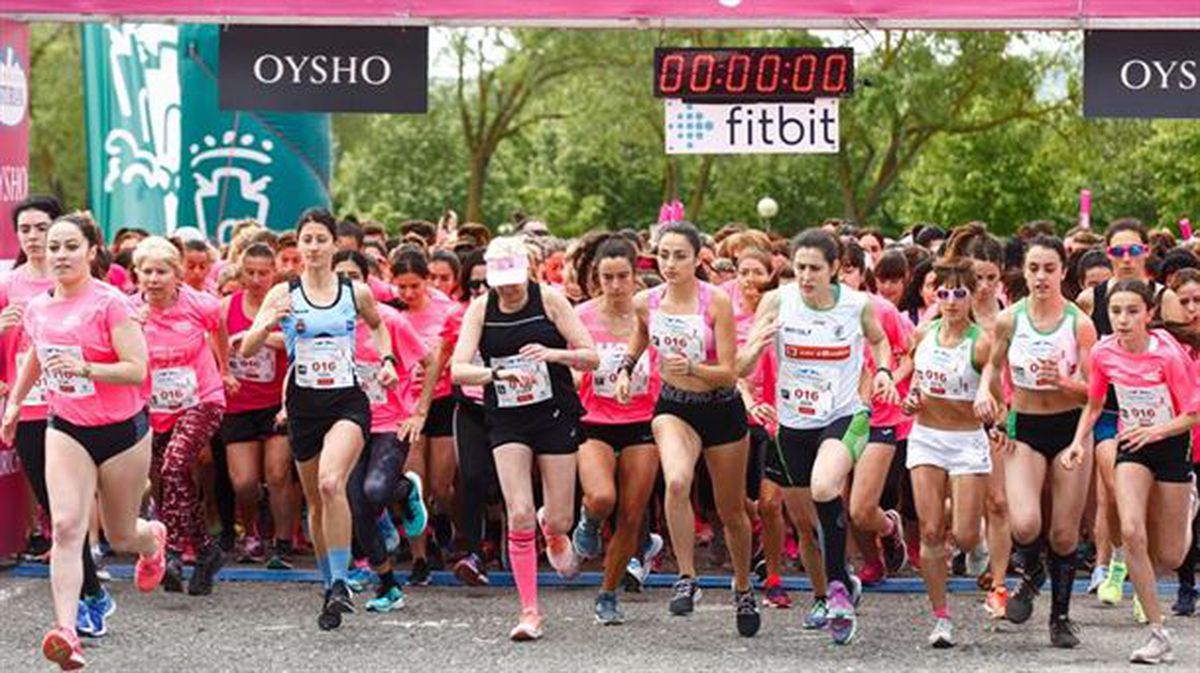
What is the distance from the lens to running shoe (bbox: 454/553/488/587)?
12.5m

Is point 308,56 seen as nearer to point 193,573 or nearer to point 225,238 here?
point 193,573

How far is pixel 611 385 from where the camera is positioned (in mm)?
12008

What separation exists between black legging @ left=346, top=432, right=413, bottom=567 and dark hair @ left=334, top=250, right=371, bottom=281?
3.29ft

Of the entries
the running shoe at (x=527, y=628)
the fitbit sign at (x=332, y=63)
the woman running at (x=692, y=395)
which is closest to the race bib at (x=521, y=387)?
the woman running at (x=692, y=395)

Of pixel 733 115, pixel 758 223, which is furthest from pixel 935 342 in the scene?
pixel 758 223

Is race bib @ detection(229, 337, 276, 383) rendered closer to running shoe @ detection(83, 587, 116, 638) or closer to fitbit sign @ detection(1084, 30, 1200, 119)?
running shoe @ detection(83, 587, 116, 638)

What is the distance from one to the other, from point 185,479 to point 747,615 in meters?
3.22

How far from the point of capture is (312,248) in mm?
11289

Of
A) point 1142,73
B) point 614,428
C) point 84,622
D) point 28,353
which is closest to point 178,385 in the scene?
point 84,622

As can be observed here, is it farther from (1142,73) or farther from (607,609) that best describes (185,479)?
(1142,73)

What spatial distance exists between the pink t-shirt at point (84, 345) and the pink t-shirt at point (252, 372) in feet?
9.61

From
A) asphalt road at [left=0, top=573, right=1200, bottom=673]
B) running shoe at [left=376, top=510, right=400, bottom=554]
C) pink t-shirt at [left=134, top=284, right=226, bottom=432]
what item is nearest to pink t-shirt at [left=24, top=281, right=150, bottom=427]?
asphalt road at [left=0, top=573, right=1200, bottom=673]

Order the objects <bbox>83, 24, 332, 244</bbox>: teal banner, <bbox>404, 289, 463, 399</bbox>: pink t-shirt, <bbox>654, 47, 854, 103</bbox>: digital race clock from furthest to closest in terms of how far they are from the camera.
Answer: <bbox>83, 24, 332, 244</bbox>: teal banner
<bbox>654, 47, 854, 103</bbox>: digital race clock
<bbox>404, 289, 463, 399</bbox>: pink t-shirt

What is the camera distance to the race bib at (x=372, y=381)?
12.1 meters
